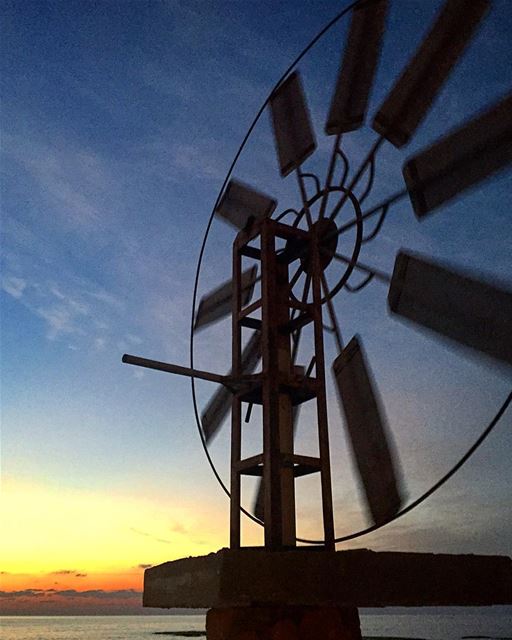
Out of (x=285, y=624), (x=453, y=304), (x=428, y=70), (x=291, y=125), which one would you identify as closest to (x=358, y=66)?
(x=428, y=70)

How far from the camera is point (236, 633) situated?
3.75 metres

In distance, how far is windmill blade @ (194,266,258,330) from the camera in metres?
6.32

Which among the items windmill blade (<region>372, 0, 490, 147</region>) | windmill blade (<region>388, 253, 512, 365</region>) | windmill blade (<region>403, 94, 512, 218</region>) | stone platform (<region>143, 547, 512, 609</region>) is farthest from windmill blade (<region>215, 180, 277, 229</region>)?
stone platform (<region>143, 547, 512, 609</region>)

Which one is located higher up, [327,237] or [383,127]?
[383,127]

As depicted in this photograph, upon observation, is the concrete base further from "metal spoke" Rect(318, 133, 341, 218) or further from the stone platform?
"metal spoke" Rect(318, 133, 341, 218)

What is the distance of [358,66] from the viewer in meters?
5.43

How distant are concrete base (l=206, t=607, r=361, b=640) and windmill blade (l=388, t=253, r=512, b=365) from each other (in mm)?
2021

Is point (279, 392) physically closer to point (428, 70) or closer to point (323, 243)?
point (323, 243)

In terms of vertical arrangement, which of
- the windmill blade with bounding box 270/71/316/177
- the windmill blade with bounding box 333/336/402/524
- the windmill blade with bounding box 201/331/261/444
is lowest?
the windmill blade with bounding box 333/336/402/524

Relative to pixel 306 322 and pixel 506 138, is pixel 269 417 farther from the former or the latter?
pixel 506 138

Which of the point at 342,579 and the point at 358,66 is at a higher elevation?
the point at 358,66

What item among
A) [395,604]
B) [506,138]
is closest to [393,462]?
[395,604]

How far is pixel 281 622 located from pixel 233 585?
72cm

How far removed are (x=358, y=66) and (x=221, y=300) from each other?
268 cm
